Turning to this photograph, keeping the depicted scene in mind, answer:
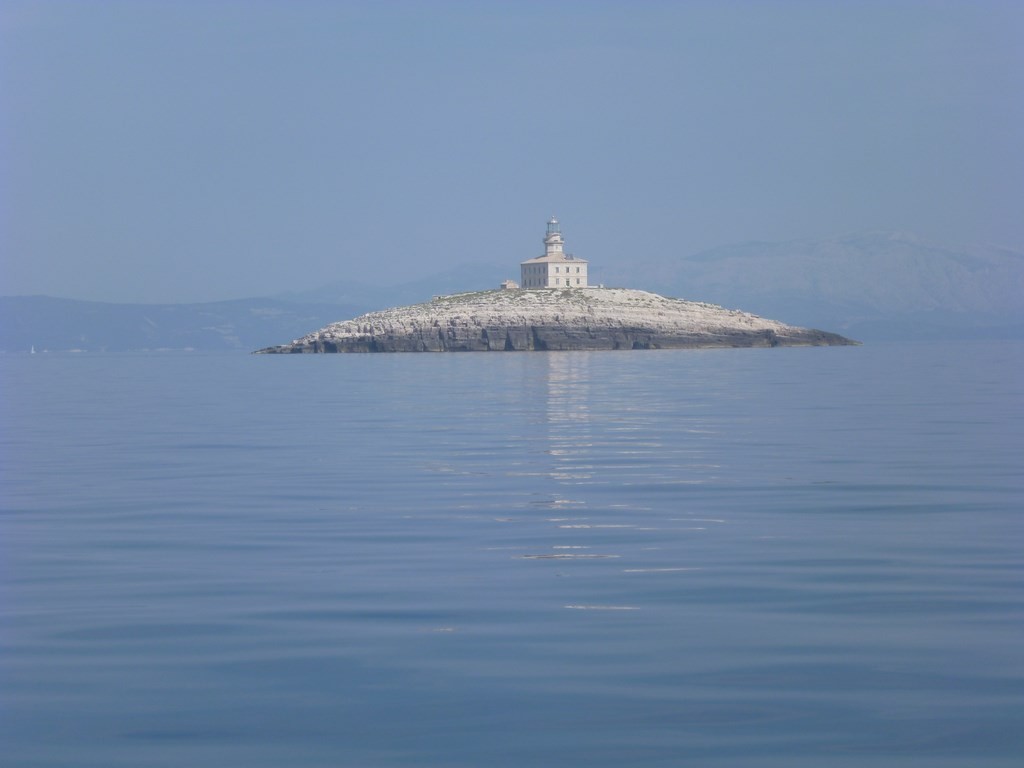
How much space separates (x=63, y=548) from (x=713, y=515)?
340 inches

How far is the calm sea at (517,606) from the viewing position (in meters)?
9.21

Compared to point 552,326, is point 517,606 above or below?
below

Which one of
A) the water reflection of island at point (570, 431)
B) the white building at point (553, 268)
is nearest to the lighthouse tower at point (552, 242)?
the white building at point (553, 268)

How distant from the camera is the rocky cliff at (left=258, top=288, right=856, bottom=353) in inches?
6457

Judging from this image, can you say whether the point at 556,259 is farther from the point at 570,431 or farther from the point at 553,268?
the point at 570,431

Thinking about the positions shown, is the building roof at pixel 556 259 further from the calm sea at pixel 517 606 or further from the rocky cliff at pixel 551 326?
the calm sea at pixel 517 606

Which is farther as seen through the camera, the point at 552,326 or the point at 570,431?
the point at 552,326

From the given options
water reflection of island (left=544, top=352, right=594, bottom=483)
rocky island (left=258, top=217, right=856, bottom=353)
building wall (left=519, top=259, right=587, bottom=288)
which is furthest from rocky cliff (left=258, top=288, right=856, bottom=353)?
water reflection of island (left=544, top=352, right=594, bottom=483)

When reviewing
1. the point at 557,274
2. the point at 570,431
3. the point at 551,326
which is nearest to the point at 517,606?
the point at 570,431

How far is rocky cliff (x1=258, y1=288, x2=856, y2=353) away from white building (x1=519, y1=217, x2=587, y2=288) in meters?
6.27

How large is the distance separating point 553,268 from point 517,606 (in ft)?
571

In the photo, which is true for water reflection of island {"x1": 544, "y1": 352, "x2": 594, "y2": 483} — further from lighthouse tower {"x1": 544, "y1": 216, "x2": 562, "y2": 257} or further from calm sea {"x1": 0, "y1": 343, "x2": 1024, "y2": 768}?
lighthouse tower {"x1": 544, "y1": 216, "x2": 562, "y2": 257}

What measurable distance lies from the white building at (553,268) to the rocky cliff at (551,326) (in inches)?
247

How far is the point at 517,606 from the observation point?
509 inches
